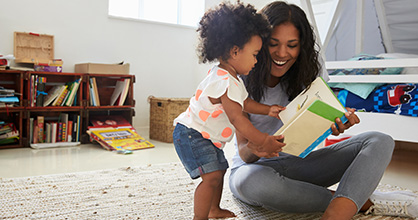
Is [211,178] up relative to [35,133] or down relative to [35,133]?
up

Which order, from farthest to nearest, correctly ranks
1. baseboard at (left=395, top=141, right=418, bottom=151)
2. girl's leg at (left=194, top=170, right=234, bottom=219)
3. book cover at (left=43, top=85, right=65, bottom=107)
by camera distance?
baseboard at (left=395, top=141, right=418, bottom=151)
book cover at (left=43, top=85, right=65, bottom=107)
girl's leg at (left=194, top=170, right=234, bottom=219)

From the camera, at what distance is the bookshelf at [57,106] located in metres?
2.62

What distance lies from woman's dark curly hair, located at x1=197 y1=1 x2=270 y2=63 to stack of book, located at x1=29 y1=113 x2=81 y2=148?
1944mm

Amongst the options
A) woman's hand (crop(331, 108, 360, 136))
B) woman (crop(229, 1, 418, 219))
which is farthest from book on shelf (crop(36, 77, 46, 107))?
woman's hand (crop(331, 108, 360, 136))

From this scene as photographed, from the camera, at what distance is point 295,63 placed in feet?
4.21

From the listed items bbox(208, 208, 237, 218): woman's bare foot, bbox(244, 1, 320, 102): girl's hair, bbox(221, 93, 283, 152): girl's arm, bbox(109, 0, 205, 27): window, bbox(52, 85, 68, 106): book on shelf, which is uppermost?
bbox(109, 0, 205, 27): window

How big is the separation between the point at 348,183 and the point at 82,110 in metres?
2.25

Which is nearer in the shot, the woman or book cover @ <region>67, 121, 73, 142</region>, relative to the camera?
the woman

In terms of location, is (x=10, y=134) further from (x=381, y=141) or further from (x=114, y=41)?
(x=381, y=141)

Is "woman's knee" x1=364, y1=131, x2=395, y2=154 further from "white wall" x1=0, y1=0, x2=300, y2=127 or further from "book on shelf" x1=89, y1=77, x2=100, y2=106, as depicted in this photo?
"book on shelf" x1=89, y1=77, x2=100, y2=106

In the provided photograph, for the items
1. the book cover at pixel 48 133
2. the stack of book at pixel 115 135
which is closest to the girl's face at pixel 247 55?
the stack of book at pixel 115 135

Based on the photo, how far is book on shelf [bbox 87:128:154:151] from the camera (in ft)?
8.69

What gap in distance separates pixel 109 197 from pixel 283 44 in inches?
34.2

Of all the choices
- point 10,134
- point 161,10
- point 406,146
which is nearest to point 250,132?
point 10,134
